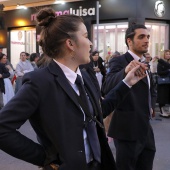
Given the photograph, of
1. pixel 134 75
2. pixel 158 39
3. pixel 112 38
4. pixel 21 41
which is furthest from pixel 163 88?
pixel 21 41

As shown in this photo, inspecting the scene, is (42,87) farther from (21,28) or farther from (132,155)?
(21,28)

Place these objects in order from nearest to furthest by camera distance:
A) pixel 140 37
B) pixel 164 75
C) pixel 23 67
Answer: pixel 140 37
pixel 164 75
pixel 23 67

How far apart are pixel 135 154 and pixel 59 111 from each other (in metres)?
1.45

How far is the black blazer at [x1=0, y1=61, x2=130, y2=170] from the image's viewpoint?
63.1 inches

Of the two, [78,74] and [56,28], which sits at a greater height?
[56,28]

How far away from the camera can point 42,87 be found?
5.42 ft

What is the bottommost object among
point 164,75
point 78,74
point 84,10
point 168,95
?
point 168,95

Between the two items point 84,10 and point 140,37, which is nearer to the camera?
point 140,37

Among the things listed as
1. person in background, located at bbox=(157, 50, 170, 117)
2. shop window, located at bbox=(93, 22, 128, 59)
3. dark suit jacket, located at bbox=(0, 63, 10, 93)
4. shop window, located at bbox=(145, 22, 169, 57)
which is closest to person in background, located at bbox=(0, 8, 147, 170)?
person in background, located at bbox=(157, 50, 170, 117)

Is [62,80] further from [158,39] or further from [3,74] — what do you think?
[158,39]

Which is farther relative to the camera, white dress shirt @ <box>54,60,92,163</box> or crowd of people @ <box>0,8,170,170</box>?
white dress shirt @ <box>54,60,92,163</box>

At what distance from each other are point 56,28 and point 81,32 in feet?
0.46

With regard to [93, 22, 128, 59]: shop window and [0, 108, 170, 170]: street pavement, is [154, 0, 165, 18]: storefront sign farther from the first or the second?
[0, 108, 170, 170]: street pavement

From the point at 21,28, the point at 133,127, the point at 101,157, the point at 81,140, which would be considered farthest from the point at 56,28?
the point at 21,28
